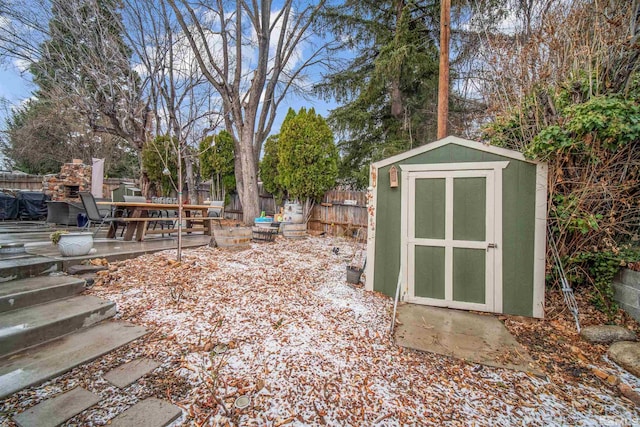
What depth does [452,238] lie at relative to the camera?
3.32 meters

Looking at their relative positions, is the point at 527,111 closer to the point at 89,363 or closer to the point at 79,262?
the point at 89,363

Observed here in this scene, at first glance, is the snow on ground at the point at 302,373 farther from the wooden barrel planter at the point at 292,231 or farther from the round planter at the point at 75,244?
the wooden barrel planter at the point at 292,231

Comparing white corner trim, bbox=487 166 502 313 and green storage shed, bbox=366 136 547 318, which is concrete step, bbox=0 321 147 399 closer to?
green storage shed, bbox=366 136 547 318

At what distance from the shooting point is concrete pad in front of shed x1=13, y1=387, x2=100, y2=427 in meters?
1.41

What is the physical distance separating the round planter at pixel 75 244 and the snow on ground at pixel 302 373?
2.32ft

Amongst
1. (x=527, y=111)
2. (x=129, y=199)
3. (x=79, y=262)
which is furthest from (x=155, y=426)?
(x=129, y=199)

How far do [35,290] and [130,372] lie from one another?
152 cm

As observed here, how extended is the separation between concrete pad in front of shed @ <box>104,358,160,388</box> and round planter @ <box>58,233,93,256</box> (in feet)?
8.36

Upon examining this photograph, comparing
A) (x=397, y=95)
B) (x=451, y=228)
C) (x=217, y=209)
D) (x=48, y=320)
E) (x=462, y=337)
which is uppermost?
(x=397, y=95)

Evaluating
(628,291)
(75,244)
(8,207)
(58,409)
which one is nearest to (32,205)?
(8,207)

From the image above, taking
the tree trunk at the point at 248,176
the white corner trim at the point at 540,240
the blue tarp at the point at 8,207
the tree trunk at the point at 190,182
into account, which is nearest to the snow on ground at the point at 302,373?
the white corner trim at the point at 540,240

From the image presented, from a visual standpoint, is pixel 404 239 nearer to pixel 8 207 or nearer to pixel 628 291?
pixel 628 291

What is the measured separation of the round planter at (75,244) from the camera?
3.43 meters

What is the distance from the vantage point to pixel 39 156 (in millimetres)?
13188
